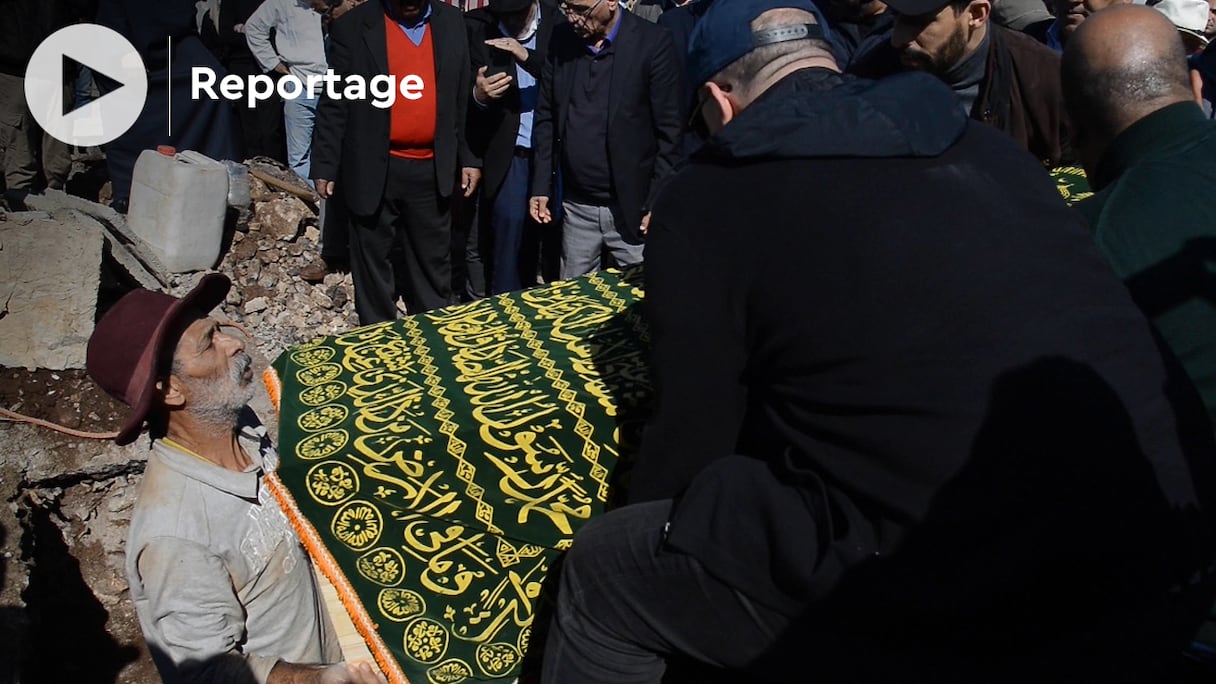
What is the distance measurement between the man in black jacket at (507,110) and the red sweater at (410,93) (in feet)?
0.98

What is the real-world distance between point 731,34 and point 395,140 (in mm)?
4628

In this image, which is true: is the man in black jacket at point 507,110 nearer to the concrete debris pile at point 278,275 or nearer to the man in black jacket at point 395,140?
the man in black jacket at point 395,140

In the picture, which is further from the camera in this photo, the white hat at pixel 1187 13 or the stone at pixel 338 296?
the stone at pixel 338 296

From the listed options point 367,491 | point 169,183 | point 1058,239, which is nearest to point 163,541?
point 367,491

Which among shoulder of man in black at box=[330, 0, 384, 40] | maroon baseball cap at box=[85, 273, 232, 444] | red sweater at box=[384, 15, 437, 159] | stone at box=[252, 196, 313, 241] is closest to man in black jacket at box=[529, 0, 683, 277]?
red sweater at box=[384, 15, 437, 159]

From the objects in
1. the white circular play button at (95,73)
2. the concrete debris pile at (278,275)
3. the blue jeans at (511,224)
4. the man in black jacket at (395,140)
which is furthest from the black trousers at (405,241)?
the white circular play button at (95,73)

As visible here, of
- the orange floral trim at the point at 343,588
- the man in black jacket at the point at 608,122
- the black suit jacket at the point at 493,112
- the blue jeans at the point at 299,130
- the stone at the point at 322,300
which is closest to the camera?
the orange floral trim at the point at 343,588

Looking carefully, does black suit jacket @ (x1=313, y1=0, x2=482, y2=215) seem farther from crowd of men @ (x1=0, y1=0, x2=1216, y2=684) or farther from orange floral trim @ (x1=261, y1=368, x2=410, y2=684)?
orange floral trim @ (x1=261, y1=368, x2=410, y2=684)

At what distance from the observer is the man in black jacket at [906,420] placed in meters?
1.92

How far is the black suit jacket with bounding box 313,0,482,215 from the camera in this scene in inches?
256

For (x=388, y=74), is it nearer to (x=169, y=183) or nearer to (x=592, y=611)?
(x=169, y=183)

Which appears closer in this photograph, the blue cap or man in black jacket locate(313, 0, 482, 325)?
Result: the blue cap

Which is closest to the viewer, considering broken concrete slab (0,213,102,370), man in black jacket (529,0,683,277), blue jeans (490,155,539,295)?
broken concrete slab (0,213,102,370)

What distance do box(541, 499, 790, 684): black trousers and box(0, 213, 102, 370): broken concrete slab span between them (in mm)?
3982
